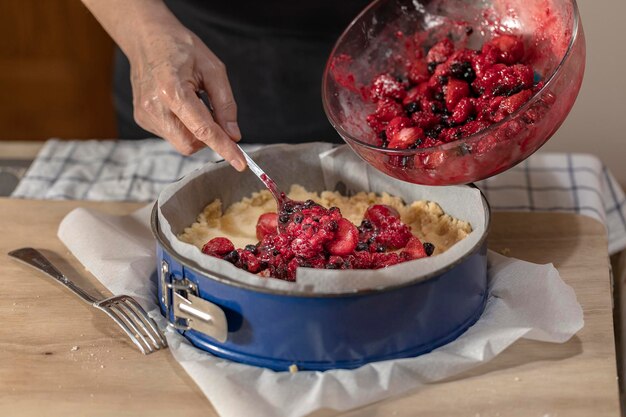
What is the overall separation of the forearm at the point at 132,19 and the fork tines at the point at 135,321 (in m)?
0.46

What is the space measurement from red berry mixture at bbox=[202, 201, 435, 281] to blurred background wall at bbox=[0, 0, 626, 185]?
1.50 meters

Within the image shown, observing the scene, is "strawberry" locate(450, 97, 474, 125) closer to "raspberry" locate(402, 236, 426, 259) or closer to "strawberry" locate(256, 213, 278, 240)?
"raspberry" locate(402, 236, 426, 259)

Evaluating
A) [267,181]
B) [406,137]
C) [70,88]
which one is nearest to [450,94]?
[406,137]

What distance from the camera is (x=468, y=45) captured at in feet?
5.45

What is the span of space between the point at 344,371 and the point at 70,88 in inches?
91.1

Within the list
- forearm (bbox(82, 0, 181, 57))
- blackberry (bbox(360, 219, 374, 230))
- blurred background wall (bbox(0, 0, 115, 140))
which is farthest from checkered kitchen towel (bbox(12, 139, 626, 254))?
blurred background wall (bbox(0, 0, 115, 140))

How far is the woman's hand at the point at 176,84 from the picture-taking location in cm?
150

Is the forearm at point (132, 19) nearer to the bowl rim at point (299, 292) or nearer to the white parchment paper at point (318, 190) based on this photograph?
the white parchment paper at point (318, 190)

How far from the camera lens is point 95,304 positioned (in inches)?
59.0

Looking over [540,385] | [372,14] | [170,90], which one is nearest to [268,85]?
[372,14]

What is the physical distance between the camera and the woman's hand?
1.50 meters

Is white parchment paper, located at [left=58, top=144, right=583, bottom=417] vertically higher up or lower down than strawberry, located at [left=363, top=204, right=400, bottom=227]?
lower down

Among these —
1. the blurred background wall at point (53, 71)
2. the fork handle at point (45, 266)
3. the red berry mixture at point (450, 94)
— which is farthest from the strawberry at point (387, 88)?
the blurred background wall at point (53, 71)

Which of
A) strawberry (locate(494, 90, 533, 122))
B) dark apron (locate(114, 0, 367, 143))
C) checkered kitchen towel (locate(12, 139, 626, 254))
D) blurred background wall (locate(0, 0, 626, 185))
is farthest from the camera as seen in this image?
blurred background wall (locate(0, 0, 626, 185))
